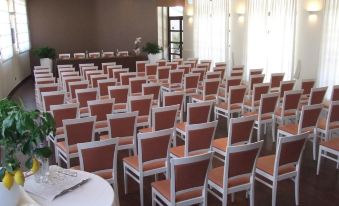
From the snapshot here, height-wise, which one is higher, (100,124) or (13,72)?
(13,72)

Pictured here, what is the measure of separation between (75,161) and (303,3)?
707 cm

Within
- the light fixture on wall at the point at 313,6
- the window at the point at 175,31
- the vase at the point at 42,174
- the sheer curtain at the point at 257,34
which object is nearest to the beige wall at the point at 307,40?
the light fixture on wall at the point at 313,6

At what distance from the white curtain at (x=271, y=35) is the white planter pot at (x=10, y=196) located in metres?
8.94

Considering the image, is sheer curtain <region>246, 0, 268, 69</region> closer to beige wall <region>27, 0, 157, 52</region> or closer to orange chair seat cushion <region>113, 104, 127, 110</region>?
orange chair seat cushion <region>113, 104, 127, 110</region>

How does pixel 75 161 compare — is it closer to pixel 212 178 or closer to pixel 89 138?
pixel 89 138

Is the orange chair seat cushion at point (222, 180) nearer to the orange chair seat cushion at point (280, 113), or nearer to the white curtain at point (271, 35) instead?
the orange chair seat cushion at point (280, 113)

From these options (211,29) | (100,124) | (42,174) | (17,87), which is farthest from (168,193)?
(211,29)

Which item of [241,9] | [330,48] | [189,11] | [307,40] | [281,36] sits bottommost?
[330,48]

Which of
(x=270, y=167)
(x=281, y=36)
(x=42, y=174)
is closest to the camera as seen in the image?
(x=42, y=174)

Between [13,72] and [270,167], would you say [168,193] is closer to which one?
[270,167]

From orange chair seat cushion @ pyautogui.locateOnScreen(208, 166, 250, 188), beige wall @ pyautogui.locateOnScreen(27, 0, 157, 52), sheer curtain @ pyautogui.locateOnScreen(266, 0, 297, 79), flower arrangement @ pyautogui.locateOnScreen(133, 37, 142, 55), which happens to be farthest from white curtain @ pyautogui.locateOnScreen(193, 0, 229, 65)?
orange chair seat cushion @ pyautogui.locateOnScreen(208, 166, 250, 188)

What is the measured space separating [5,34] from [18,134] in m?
A: 11.0

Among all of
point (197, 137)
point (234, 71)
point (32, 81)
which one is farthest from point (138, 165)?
point (32, 81)

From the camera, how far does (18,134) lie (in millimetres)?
2539
